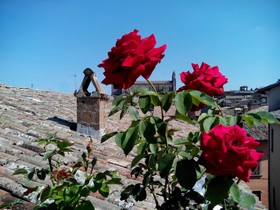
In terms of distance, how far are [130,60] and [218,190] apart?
510 mm

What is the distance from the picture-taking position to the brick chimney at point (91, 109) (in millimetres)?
4746

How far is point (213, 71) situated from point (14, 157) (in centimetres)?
230

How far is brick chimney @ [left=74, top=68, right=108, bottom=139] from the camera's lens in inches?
187

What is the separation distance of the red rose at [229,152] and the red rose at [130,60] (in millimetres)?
304

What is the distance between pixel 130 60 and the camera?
2.98 feet

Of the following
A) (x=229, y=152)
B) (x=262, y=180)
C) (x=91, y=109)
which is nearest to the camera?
(x=229, y=152)

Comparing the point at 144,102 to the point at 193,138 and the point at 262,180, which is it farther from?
the point at 262,180

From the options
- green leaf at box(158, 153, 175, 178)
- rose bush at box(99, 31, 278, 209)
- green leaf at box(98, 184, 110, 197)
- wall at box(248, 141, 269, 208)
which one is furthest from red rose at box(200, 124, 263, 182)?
wall at box(248, 141, 269, 208)

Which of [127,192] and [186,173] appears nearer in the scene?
[186,173]

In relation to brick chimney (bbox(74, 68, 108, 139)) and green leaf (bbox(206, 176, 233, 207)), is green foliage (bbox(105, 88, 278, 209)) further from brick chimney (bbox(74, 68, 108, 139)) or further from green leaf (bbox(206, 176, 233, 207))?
brick chimney (bbox(74, 68, 108, 139))

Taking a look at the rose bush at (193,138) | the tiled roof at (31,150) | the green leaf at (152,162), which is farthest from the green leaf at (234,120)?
the tiled roof at (31,150)

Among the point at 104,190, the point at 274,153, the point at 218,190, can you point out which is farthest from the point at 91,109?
the point at 274,153

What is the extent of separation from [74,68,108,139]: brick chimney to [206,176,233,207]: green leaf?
3.90m

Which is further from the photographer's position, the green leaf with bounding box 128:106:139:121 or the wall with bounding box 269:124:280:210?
the wall with bounding box 269:124:280:210
